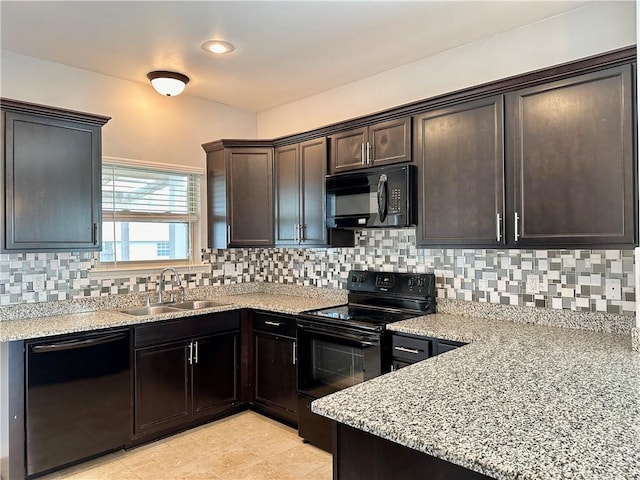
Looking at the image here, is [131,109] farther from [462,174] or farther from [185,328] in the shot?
[462,174]

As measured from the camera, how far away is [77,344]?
2850 mm

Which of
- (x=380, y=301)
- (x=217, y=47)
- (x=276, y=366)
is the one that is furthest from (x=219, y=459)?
(x=217, y=47)

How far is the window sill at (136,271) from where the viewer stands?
3516mm

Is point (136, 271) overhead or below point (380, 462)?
overhead

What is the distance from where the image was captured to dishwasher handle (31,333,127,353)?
2.72 m

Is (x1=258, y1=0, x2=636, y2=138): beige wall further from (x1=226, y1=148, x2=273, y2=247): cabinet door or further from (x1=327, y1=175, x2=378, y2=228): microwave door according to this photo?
(x1=327, y1=175, x2=378, y2=228): microwave door

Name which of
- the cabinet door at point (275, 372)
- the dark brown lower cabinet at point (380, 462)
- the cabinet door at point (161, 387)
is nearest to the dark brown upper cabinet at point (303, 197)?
the cabinet door at point (275, 372)

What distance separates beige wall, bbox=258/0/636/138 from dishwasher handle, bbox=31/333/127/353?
7.88 feet

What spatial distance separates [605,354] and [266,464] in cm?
204

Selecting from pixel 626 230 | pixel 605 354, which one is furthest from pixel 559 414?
pixel 626 230

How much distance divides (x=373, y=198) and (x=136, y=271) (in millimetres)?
1972

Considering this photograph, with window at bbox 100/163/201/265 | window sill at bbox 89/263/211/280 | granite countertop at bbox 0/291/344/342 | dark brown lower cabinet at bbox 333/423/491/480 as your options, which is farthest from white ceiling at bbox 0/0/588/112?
dark brown lower cabinet at bbox 333/423/491/480

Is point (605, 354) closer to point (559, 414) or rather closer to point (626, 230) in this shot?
point (626, 230)

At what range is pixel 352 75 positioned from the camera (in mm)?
3707
